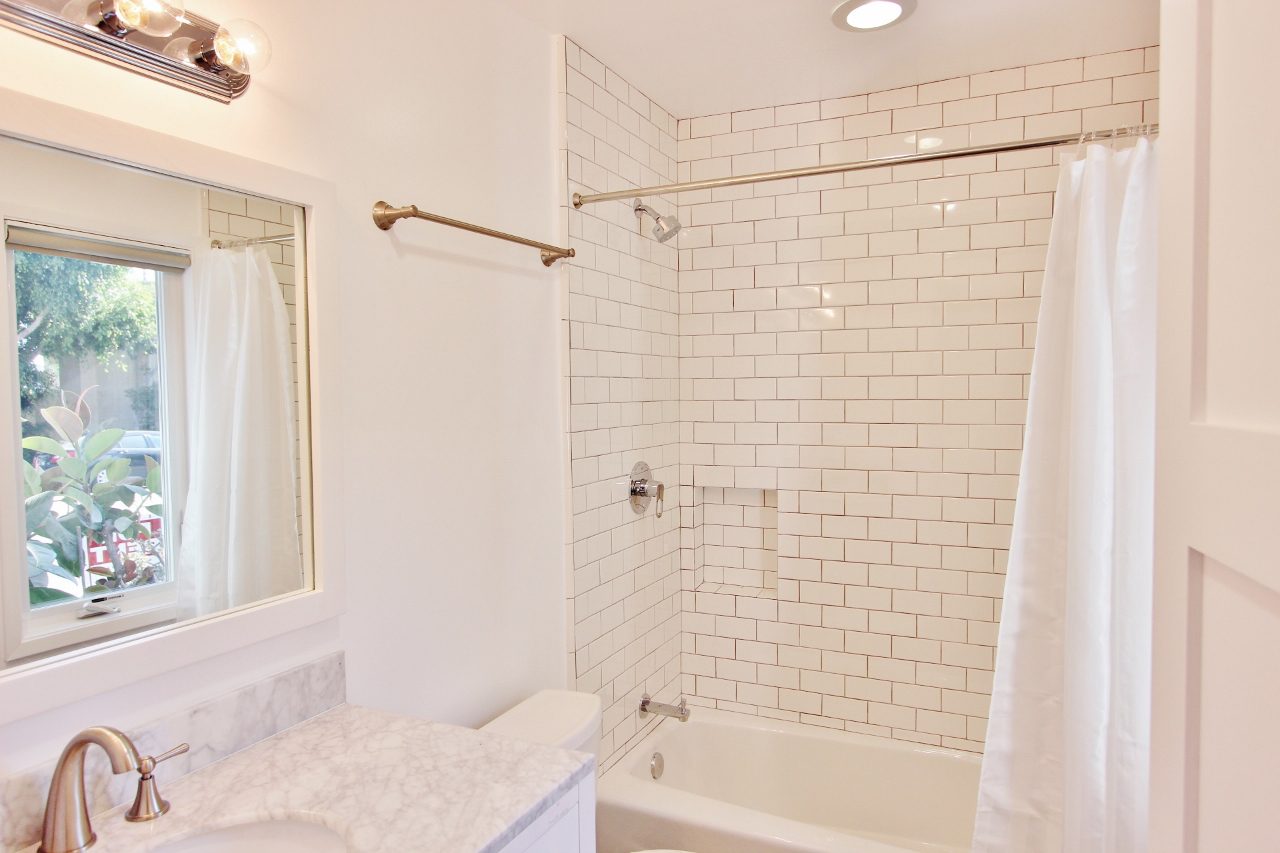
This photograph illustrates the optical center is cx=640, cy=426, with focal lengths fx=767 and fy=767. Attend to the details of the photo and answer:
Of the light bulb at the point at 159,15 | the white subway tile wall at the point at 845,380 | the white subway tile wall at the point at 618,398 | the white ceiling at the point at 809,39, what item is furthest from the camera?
the white subway tile wall at the point at 845,380

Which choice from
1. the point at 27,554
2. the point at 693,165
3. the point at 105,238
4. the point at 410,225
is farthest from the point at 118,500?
the point at 693,165

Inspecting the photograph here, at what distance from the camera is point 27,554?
108 cm

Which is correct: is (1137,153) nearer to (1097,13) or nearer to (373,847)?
(1097,13)

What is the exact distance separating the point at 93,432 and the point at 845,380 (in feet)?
7.65

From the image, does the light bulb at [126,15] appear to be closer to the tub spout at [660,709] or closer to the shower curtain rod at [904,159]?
the shower curtain rod at [904,159]

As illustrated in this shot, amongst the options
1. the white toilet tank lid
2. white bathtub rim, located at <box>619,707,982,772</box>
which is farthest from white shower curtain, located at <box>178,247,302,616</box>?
white bathtub rim, located at <box>619,707,982,772</box>

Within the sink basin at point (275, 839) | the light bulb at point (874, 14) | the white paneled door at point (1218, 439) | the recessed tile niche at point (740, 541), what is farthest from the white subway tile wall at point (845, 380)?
the white paneled door at point (1218, 439)

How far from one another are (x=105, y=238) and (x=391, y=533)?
0.80 meters

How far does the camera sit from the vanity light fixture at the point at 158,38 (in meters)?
1.07

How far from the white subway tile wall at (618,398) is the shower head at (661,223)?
0.07 m

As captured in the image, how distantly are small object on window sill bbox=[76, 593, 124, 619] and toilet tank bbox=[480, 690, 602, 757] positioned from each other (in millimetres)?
981

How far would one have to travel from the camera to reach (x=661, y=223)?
2637 millimetres

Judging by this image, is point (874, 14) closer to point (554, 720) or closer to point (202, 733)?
point (554, 720)

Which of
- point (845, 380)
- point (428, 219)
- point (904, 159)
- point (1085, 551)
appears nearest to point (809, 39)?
point (904, 159)
